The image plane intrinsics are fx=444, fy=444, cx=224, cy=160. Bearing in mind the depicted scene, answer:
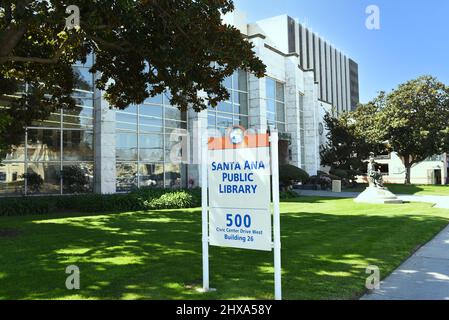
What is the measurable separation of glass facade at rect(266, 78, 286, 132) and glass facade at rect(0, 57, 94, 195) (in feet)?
56.7

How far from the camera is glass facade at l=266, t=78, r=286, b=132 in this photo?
38.5 meters

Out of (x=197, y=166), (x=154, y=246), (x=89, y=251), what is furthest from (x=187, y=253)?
(x=197, y=166)

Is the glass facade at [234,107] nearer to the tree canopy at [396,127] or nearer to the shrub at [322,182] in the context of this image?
the shrub at [322,182]

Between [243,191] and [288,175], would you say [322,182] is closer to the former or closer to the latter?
[288,175]

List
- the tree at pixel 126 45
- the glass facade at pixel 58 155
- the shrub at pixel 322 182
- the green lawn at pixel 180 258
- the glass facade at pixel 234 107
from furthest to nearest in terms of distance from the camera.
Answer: the shrub at pixel 322 182 → the glass facade at pixel 234 107 → the glass facade at pixel 58 155 → the tree at pixel 126 45 → the green lawn at pixel 180 258

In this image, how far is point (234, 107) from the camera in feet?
116

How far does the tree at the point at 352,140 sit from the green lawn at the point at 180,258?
30.3 m

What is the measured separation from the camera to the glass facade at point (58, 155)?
2255 centimetres

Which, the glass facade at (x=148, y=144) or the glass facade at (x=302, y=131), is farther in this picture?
the glass facade at (x=302, y=131)

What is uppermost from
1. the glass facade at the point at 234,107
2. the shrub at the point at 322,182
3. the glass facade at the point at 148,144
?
the glass facade at the point at 234,107

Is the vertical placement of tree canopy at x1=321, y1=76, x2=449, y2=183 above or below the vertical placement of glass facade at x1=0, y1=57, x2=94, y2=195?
above

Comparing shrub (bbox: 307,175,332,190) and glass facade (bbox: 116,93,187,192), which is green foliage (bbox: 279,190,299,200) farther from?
shrub (bbox: 307,175,332,190)

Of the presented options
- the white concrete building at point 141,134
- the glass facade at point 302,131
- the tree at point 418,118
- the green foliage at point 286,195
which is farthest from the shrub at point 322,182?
the green foliage at point 286,195

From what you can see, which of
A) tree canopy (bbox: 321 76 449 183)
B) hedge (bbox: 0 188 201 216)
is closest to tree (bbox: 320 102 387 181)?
tree canopy (bbox: 321 76 449 183)
